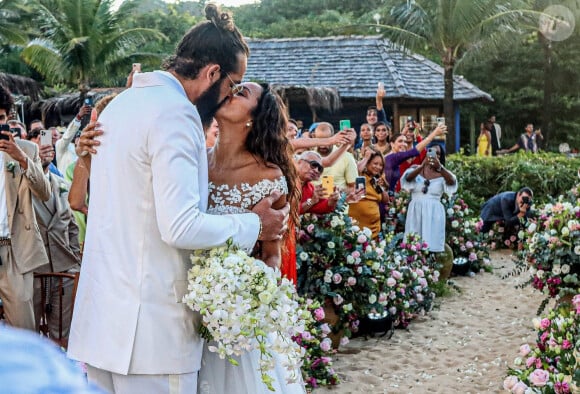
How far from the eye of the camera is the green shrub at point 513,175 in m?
12.7

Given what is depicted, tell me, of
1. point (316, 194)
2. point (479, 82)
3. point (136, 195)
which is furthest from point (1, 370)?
point (479, 82)

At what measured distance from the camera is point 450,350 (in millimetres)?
6652

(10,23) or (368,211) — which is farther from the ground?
(10,23)

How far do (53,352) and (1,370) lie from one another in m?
0.08

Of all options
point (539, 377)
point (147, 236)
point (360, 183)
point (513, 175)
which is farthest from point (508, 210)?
point (147, 236)

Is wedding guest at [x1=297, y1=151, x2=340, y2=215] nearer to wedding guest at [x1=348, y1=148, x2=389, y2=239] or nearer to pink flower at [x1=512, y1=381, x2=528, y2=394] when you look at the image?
wedding guest at [x1=348, y1=148, x2=389, y2=239]

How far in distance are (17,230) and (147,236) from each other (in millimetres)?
2626

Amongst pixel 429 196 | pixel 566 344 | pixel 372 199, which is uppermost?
pixel 566 344

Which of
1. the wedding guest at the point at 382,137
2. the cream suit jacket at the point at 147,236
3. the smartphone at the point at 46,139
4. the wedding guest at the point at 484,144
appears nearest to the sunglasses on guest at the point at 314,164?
the smartphone at the point at 46,139

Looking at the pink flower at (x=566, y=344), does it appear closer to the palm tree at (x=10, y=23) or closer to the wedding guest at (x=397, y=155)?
the wedding guest at (x=397, y=155)

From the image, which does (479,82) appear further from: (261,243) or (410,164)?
(261,243)

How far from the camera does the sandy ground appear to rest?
5742 mm

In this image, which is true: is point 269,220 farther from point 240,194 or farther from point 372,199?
point 372,199

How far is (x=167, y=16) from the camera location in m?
35.7
